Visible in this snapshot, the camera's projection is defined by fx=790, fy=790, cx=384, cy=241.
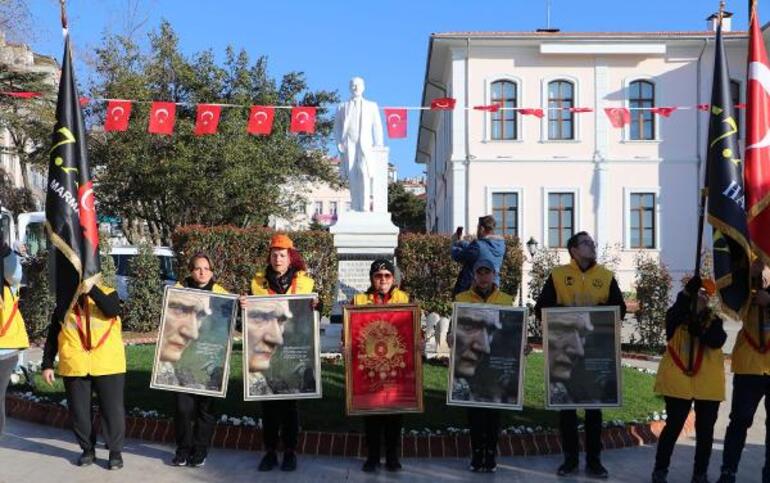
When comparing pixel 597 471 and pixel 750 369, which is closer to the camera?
A: pixel 750 369

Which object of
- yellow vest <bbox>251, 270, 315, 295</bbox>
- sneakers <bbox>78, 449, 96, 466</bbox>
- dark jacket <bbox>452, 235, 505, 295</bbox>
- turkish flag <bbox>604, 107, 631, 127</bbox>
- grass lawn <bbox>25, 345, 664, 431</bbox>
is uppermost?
turkish flag <bbox>604, 107, 631, 127</bbox>

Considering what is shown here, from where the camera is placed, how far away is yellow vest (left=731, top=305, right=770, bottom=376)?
578cm

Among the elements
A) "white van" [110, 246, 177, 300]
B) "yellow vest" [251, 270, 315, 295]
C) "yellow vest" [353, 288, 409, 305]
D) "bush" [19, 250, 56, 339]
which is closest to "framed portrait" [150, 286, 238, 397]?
"yellow vest" [251, 270, 315, 295]

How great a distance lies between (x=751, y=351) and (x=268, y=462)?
12.5 feet

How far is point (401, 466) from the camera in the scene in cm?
647

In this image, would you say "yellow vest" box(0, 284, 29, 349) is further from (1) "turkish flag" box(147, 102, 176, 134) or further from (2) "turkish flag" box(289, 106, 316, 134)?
(2) "turkish flag" box(289, 106, 316, 134)

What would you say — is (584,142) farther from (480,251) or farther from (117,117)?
(480,251)

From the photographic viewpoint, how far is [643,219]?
31625 mm

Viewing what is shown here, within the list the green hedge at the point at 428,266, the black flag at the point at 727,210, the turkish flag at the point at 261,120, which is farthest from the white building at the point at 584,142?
the black flag at the point at 727,210

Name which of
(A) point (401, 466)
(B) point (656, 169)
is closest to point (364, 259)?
(A) point (401, 466)

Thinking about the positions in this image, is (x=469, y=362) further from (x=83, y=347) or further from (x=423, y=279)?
(x=423, y=279)

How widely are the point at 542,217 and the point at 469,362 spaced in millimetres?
25953

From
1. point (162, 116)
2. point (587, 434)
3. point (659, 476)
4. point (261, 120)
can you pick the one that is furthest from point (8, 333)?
point (261, 120)

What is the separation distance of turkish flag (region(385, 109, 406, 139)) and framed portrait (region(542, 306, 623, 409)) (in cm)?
1248
